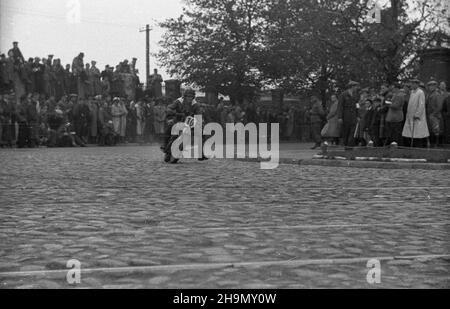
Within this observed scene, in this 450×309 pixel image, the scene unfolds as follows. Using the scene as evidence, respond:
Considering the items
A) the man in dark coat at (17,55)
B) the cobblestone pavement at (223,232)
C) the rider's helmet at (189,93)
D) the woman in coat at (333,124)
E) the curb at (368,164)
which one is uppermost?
the man in dark coat at (17,55)

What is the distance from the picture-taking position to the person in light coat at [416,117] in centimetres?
1962

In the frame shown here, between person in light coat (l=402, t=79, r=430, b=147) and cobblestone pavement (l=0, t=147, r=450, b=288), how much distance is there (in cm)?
761

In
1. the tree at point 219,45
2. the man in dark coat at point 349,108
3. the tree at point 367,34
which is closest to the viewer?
the man in dark coat at point 349,108

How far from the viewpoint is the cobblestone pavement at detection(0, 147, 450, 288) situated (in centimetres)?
471

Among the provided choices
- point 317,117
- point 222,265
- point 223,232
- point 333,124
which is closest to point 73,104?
point 317,117

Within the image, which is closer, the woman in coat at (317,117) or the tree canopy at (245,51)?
the woman in coat at (317,117)

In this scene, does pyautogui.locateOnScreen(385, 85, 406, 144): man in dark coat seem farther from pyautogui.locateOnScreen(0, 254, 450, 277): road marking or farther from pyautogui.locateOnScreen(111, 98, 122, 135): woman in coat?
pyautogui.locateOnScreen(0, 254, 450, 277): road marking

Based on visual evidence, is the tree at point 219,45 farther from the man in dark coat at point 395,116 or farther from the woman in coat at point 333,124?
the man in dark coat at point 395,116

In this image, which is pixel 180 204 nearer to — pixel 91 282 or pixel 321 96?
pixel 91 282

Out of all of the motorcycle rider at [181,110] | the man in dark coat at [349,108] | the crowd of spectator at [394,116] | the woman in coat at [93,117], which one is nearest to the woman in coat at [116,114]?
the woman in coat at [93,117]

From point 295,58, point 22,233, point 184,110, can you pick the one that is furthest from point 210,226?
point 295,58

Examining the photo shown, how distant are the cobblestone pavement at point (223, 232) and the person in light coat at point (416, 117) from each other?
25.0 ft
